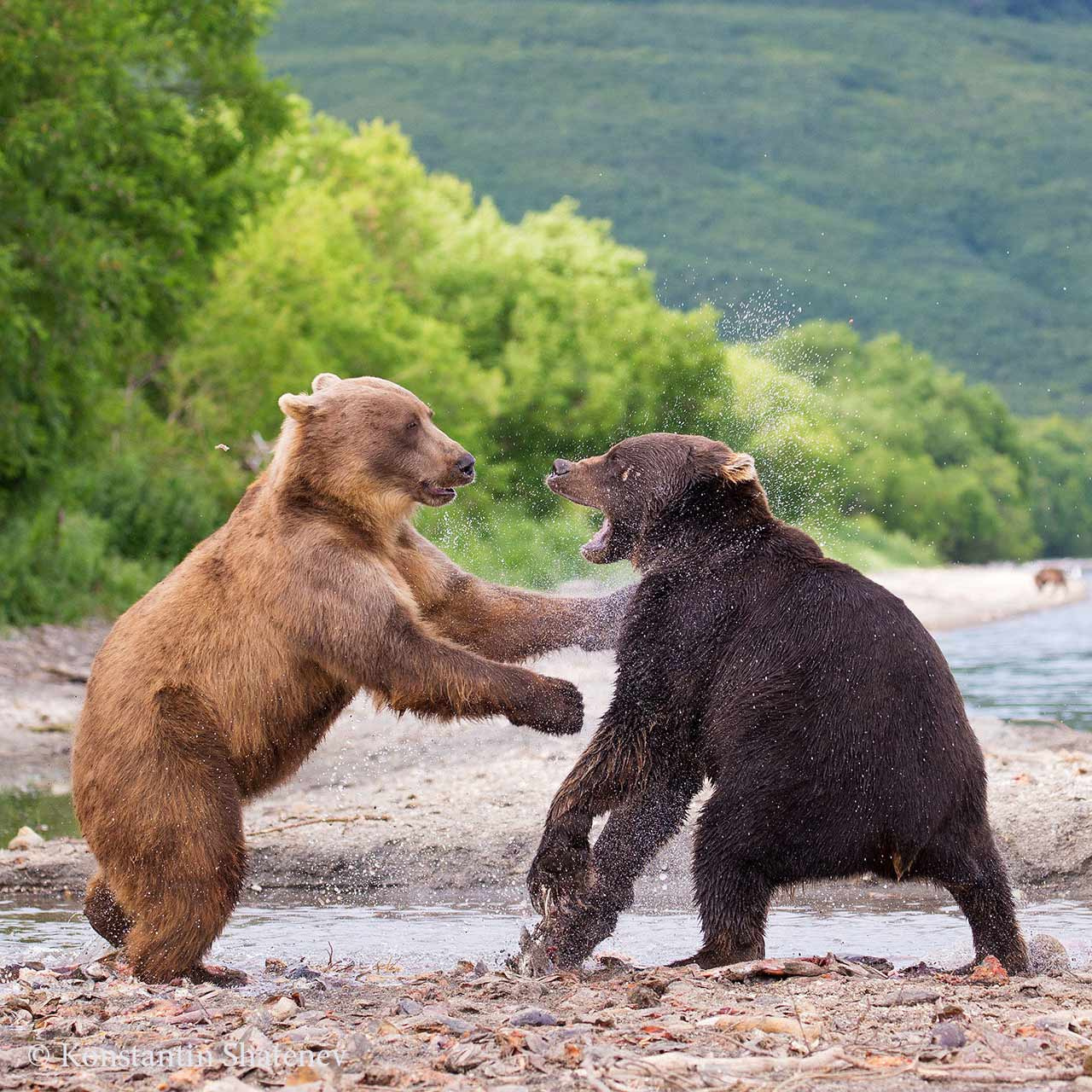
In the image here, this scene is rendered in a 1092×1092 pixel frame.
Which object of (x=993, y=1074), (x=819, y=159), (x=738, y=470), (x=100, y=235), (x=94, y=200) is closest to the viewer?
(x=993, y=1074)

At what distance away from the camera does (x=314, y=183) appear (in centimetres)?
4019

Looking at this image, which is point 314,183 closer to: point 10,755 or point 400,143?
point 400,143

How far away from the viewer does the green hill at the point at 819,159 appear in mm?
137500

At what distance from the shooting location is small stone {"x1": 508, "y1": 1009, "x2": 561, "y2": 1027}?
4.27 metres

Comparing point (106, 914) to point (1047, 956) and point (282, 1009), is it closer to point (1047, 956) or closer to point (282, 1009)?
point (282, 1009)

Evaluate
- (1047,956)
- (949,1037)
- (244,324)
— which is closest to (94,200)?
(244,324)

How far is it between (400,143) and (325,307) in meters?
14.7

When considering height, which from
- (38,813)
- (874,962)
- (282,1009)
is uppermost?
(282,1009)

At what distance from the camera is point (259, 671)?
5.27 m

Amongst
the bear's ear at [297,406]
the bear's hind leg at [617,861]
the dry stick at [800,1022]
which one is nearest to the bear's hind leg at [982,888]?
the dry stick at [800,1022]

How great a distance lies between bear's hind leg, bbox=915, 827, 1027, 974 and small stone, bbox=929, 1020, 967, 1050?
3.38ft

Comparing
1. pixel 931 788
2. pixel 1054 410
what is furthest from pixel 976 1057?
pixel 1054 410

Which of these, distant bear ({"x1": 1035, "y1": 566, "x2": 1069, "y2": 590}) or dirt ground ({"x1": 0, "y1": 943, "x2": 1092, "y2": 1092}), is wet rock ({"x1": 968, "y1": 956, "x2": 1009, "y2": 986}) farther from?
distant bear ({"x1": 1035, "y1": 566, "x2": 1069, "y2": 590})

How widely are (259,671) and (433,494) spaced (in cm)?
89
